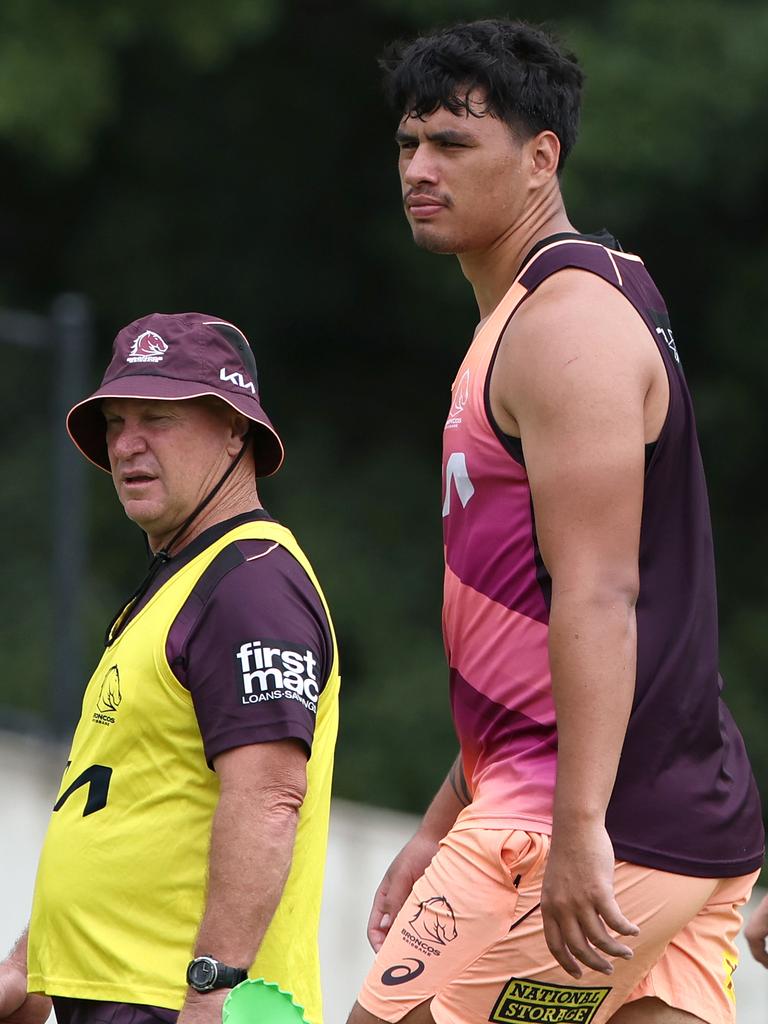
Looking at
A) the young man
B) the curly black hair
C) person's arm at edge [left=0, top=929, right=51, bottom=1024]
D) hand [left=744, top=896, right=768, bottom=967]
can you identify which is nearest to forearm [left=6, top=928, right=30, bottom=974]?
person's arm at edge [left=0, top=929, right=51, bottom=1024]

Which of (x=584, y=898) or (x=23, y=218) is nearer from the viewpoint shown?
(x=584, y=898)

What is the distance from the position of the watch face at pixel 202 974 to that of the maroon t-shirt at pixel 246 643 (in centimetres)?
31

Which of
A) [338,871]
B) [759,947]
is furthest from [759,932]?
[338,871]

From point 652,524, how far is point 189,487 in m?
0.83

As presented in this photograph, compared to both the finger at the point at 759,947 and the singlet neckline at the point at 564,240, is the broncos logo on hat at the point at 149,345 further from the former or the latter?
the finger at the point at 759,947

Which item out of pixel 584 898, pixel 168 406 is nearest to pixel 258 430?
pixel 168 406

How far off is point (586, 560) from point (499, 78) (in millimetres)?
844

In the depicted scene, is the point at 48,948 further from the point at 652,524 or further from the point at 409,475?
the point at 409,475

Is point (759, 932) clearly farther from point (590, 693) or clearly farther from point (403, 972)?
point (590, 693)

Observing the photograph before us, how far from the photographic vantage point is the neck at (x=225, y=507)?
3.15 meters

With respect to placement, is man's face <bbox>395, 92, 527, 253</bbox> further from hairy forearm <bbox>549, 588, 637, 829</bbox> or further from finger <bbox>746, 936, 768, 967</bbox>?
finger <bbox>746, 936, 768, 967</bbox>

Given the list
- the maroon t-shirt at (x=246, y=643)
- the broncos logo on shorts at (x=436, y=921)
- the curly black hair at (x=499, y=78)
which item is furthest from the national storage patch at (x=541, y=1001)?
the curly black hair at (x=499, y=78)

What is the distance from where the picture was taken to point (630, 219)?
11633mm

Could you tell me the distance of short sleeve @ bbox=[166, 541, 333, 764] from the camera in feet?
9.43
